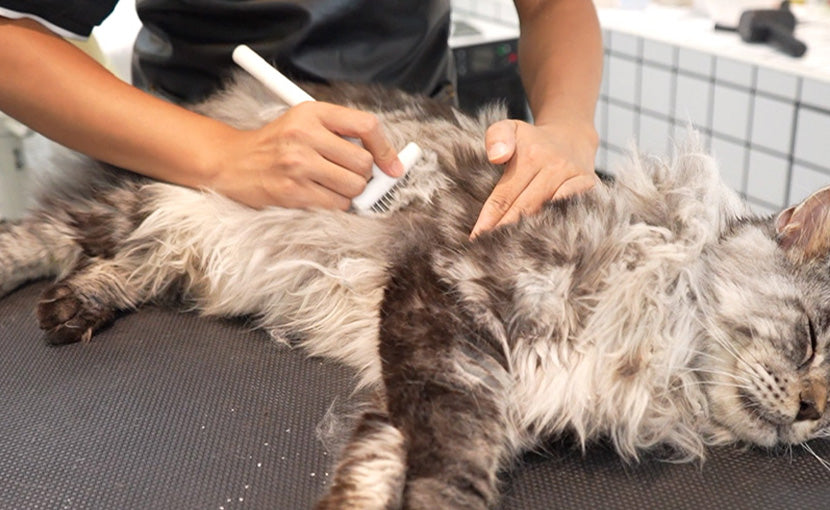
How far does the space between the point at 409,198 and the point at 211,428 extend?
1.67 feet

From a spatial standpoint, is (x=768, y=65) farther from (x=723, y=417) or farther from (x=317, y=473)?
(x=317, y=473)

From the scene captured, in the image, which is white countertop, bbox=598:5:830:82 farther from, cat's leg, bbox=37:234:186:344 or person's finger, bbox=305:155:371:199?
cat's leg, bbox=37:234:186:344

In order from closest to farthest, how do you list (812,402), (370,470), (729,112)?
(370,470), (812,402), (729,112)

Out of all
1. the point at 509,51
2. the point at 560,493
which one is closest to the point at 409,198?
the point at 560,493

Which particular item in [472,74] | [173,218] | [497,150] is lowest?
[472,74]

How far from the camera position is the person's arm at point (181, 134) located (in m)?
1.36

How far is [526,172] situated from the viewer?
138 cm

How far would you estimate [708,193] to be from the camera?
1.39 m

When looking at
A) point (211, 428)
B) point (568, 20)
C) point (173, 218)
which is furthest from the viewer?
point (568, 20)

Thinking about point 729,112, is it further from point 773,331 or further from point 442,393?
point 442,393

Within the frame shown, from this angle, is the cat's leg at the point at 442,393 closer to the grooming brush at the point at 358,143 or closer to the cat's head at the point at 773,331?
the grooming brush at the point at 358,143

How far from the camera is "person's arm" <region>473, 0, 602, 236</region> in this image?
136 cm

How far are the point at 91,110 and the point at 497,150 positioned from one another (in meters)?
0.68

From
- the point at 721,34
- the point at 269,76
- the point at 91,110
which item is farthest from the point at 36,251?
the point at 721,34
